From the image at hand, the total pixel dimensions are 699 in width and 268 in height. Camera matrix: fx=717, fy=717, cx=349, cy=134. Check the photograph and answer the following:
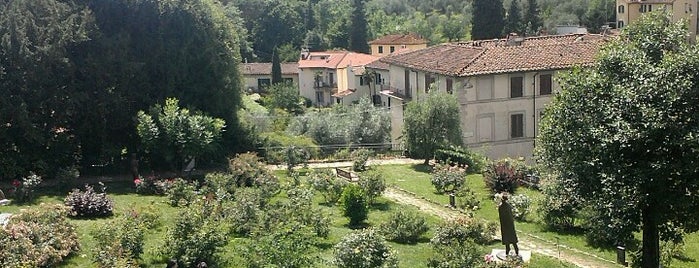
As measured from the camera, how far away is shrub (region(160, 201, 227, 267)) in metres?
15.5

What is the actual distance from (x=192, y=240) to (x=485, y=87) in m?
24.5

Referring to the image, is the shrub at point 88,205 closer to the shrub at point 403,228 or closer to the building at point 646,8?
the shrub at point 403,228

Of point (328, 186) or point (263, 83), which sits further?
point (263, 83)

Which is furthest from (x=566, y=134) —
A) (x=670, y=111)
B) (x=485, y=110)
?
(x=485, y=110)

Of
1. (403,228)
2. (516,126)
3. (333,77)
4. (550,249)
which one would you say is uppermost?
(333,77)

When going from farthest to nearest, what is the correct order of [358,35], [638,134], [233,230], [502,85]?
1. [358,35]
2. [502,85]
3. [233,230]
4. [638,134]

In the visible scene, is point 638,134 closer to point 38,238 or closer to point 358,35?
point 38,238

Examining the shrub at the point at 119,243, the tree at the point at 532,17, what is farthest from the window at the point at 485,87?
the tree at the point at 532,17

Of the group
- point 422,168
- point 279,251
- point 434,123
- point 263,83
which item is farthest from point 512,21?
point 279,251

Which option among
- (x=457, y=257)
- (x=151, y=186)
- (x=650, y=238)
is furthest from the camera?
(x=151, y=186)

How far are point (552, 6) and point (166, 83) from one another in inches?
3076

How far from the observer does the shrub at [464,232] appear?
57.7 feet

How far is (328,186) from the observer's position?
81.5ft

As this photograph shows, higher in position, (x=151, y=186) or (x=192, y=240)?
(x=192, y=240)
